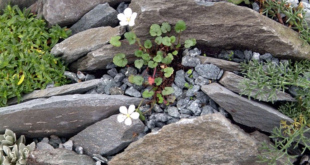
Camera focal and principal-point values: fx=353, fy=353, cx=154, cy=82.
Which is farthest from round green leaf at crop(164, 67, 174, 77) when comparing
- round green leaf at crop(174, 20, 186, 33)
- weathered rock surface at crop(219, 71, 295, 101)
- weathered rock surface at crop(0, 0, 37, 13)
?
weathered rock surface at crop(0, 0, 37, 13)

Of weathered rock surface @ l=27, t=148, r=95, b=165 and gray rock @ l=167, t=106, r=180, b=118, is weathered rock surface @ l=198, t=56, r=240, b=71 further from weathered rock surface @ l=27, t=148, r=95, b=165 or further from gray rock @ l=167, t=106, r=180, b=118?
weathered rock surface @ l=27, t=148, r=95, b=165

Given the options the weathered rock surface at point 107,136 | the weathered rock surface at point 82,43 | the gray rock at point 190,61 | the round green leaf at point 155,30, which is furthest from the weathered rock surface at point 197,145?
the weathered rock surface at point 82,43

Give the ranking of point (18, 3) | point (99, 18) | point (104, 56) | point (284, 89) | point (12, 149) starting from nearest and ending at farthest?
point (284, 89) < point (12, 149) < point (104, 56) < point (99, 18) < point (18, 3)

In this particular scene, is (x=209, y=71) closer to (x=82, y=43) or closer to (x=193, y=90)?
(x=193, y=90)

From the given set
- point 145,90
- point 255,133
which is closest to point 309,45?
point 255,133

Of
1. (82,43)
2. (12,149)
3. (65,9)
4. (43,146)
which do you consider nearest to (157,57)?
(82,43)

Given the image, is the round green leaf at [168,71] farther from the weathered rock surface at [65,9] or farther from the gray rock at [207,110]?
the weathered rock surface at [65,9]

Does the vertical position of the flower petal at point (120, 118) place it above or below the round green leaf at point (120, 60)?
below
